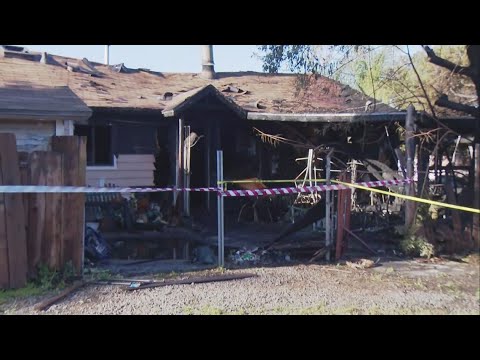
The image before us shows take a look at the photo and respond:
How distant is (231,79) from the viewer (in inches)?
698

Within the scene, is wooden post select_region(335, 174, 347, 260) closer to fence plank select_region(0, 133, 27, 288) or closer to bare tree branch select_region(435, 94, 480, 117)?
bare tree branch select_region(435, 94, 480, 117)

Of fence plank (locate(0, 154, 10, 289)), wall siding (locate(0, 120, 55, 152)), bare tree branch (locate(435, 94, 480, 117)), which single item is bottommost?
fence plank (locate(0, 154, 10, 289))

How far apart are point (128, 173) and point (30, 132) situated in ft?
17.2

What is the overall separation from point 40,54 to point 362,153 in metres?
10.2

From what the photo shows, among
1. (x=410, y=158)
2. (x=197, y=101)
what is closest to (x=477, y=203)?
(x=410, y=158)

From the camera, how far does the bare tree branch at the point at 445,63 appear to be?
28.7ft

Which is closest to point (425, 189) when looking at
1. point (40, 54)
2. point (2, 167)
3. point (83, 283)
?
point (83, 283)

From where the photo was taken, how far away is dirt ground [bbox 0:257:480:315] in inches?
217

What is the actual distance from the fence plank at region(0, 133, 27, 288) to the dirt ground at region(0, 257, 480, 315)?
51cm

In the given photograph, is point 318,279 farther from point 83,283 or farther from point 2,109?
point 2,109

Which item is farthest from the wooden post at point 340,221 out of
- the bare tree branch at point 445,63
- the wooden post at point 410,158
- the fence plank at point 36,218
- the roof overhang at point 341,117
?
the fence plank at point 36,218

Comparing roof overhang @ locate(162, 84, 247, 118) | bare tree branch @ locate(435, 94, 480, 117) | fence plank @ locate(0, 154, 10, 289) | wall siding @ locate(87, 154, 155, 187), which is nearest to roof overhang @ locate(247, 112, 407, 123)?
roof overhang @ locate(162, 84, 247, 118)

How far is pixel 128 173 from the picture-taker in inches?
525

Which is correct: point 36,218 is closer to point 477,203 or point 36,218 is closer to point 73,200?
point 73,200
